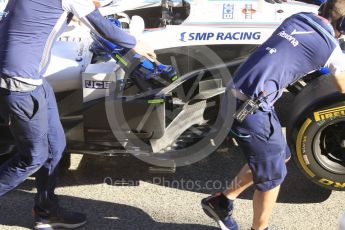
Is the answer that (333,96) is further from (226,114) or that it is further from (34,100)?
(34,100)

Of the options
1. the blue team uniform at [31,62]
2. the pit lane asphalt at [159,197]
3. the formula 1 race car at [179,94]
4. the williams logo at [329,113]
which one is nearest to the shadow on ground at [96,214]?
the pit lane asphalt at [159,197]

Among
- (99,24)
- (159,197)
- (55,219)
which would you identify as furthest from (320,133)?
(55,219)

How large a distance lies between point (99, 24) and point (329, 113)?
160 cm

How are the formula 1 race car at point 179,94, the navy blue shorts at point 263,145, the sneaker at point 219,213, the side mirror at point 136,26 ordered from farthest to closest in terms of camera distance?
the side mirror at point 136,26
the formula 1 race car at point 179,94
the sneaker at point 219,213
the navy blue shorts at point 263,145

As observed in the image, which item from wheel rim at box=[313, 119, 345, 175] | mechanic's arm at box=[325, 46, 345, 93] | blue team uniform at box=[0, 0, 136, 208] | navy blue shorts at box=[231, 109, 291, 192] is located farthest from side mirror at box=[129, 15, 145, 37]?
mechanic's arm at box=[325, 46, 345, 93]

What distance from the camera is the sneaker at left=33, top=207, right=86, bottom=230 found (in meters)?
3.44

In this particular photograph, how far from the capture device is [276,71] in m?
2.80

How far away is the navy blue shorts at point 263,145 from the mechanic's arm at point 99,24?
0.73 metres

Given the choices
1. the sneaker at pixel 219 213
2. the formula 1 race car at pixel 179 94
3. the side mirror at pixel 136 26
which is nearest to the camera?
the sneaker at pixel 219 213

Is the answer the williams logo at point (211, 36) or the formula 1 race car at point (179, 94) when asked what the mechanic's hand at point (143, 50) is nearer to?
the formula 1 race car at point (179, 94)

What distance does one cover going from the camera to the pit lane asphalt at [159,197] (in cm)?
354

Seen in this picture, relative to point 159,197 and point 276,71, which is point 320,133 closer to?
point 276,71

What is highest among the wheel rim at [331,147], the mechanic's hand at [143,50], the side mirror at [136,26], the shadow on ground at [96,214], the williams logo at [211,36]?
the mechanic's hand at [143,50]

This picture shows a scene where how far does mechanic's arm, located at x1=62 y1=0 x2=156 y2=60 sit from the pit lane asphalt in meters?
1.13
